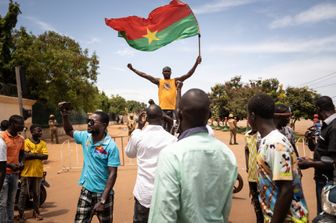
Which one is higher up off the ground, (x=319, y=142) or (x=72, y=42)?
(x=72, y=42)

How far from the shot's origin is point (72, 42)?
3117cm

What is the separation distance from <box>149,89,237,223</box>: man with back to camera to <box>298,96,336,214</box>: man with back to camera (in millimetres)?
2153

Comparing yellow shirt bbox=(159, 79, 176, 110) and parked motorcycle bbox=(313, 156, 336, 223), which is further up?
yellow shirt bbox=(159, 79, 176, 110)

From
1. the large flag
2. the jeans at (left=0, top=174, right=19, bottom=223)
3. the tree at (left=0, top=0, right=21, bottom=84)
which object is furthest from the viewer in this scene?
the tree at (left=0, top=0, right=21, bottom=84)

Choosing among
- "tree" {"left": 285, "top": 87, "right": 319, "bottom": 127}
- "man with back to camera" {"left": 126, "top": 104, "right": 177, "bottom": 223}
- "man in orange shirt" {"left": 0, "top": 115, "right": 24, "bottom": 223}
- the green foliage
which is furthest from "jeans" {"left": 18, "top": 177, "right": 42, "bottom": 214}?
"tree" {"left": 285, "top": 87, "right": 319, "bottom": 127}

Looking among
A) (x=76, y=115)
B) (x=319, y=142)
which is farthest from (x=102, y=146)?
(x=76, y=115)

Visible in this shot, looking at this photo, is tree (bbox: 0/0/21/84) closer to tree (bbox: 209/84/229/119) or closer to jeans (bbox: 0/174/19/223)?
jeans (bbox: 0/174/19/223)

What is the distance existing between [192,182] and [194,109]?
0.47 metres

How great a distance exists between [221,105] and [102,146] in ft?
152

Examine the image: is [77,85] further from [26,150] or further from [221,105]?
[221,105]

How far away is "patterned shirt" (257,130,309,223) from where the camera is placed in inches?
89.7

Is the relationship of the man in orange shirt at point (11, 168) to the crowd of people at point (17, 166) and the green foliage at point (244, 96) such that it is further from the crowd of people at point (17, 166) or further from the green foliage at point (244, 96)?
the green foliage at point (244, 96)

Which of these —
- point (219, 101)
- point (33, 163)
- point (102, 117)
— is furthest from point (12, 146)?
point (219, 101)

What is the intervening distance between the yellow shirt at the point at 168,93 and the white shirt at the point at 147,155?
2.46 m
